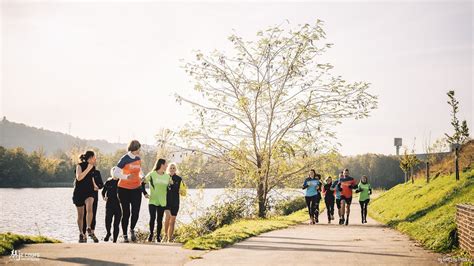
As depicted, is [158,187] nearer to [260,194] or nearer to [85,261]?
[85,261]

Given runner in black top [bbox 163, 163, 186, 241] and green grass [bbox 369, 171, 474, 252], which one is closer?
green grass [bbox 369, 171, 474, 252]

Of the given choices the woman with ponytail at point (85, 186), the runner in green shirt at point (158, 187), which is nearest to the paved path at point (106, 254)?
the woman with ponytail at point (85, 186)

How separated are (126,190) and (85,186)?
1140 millimetres

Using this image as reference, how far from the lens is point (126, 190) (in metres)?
11.8

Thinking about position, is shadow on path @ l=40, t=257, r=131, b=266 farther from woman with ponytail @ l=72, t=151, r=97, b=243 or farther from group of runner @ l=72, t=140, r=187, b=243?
woman with ponytail @ l=72, t=151, r=97, b=243

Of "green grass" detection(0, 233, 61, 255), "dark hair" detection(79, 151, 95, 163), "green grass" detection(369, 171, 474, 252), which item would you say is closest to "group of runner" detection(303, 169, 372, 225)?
"green grass" detection(369, 171, 474, 252)

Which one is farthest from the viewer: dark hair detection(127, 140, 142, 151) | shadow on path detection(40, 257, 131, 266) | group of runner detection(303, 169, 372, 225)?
group of runner detection(303, 169, 372, 225)

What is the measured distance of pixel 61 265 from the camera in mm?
7789

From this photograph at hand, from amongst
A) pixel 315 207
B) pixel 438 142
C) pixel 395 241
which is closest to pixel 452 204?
pixel 395 241

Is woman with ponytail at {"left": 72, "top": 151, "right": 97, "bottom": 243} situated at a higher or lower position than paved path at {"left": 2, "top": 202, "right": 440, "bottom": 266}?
higher

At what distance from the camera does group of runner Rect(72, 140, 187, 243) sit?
38.7ft

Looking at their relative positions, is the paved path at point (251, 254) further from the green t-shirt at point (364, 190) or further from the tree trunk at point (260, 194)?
the tree trunk at point (260, 194)

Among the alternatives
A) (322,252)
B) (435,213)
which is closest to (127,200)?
(322,252)

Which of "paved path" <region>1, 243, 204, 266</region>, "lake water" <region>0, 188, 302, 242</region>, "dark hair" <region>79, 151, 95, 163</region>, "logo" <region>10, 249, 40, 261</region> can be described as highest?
"dark hair" <region>79, 151, 95, 163</region>
